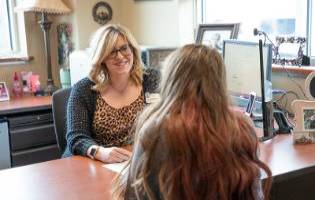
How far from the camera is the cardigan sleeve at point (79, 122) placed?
2.00 m

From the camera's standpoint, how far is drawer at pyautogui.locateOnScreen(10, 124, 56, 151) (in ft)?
9.92

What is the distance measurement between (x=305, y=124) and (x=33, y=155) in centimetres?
193

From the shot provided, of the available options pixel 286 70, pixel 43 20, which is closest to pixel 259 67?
pixel 286 70

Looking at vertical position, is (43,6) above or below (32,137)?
above

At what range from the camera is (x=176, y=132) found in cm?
104

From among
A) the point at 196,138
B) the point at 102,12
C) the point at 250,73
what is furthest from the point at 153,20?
the point at 196,138

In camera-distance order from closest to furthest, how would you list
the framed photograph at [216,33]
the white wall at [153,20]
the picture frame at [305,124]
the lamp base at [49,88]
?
the picture frame at [305,124], the framed photograph at [216,33], the white wall at [153,20], the lamp base at [49,88]

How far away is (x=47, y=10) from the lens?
3359 millimetres

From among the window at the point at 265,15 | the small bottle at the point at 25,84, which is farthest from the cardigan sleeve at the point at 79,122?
the small bottle at the point at 25,84

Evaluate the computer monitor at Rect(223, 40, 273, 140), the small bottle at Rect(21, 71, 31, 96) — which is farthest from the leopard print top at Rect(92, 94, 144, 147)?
the small bottle at Rect(21, 71, 31, 96)

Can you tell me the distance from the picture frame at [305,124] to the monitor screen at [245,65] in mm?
258

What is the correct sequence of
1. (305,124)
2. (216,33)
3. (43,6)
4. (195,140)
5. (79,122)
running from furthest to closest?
(43,6), (216,33), (79,122), (305,124), (195,140)

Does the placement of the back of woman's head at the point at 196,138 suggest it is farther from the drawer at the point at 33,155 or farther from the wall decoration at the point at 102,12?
the wall decoration at the point at 102,12

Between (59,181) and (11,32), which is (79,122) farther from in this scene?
(11,32)
